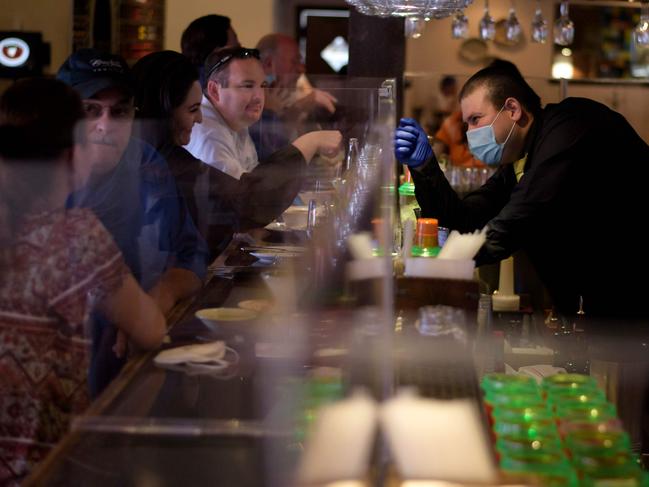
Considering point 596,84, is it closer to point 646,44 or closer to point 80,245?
point 646,44

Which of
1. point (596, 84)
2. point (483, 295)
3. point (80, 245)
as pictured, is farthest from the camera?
point (596, 84)

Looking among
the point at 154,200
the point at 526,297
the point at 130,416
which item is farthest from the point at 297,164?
the point at 130,416

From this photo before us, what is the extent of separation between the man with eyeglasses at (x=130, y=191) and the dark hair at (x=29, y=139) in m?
0.38

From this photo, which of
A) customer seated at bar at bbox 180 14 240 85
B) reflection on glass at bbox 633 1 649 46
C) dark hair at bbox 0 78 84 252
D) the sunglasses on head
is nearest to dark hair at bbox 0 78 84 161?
dark hair at bbox 0 78 84 252

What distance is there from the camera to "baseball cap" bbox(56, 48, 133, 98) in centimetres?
287

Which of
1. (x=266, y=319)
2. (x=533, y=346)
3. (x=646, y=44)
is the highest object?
(x=646, y=44)

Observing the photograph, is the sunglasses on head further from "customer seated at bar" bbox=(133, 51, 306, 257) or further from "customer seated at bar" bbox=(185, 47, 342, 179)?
"customer seated at bar" bbox=(133, 51, 306, 257)

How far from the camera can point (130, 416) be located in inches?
68.7

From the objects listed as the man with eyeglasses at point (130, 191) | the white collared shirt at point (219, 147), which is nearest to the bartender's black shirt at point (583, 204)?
the man with eyeglasses at point (130, 191)

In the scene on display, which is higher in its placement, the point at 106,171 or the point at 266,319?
the point at 106,171

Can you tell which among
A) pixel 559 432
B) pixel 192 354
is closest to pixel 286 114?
pixel 192 354

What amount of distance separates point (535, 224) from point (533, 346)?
0.41 metres

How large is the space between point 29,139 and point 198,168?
1.55 metres

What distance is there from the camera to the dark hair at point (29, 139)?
6.56 ft
